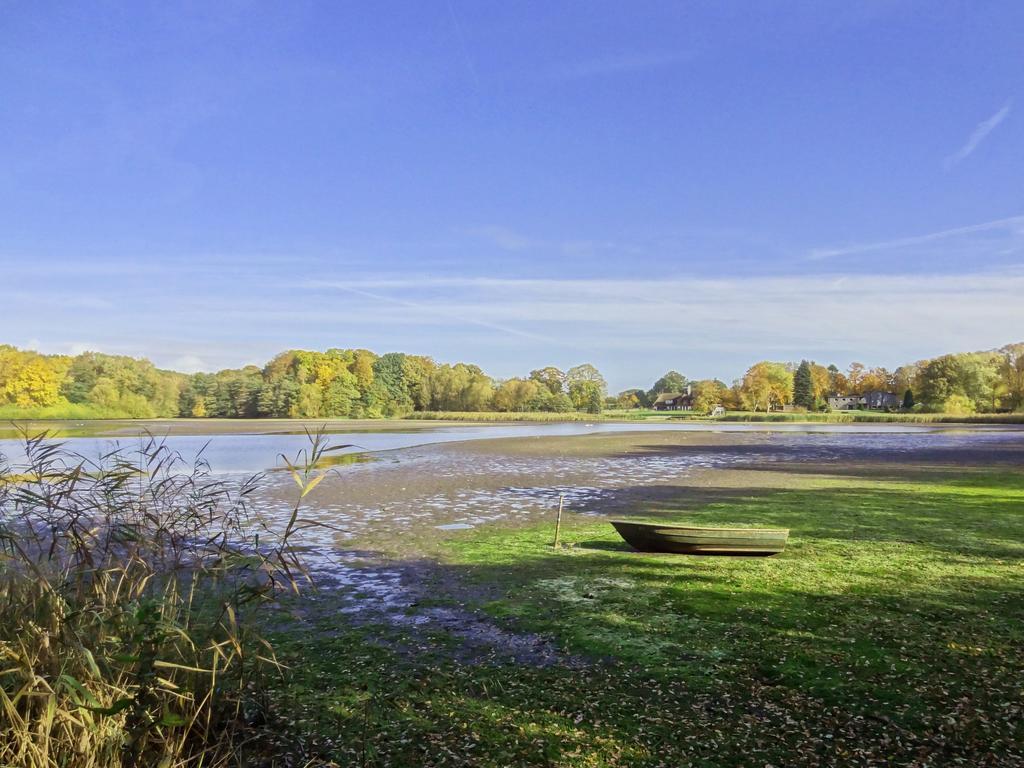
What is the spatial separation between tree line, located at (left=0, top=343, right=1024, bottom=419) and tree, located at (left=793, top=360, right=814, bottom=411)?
22cm

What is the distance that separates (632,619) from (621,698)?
2625mm

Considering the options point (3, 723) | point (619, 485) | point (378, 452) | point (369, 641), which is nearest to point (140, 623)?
point (3, 723)

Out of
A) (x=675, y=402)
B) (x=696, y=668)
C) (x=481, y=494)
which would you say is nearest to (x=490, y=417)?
(x=481, y=494)

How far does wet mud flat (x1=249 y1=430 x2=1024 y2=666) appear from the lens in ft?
32.3

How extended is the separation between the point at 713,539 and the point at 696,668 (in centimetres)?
541

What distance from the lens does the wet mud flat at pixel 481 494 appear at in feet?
32.3

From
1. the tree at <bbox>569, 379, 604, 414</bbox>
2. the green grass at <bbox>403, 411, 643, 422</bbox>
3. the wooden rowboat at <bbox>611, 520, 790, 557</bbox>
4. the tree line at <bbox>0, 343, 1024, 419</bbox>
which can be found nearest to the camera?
the wooden rowboat at <bbox>611, 520, 790, 557</bbox>

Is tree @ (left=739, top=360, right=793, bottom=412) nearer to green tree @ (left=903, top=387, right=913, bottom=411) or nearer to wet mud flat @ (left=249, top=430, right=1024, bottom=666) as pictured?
green tree @ (left=903, top=387, right=913, bottom=411)

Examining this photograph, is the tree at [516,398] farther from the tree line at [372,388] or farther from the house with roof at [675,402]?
the house with roof at [675,402]

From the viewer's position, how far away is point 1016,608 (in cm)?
940

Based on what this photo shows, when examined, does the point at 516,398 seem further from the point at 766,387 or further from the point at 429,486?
the point at 429,486

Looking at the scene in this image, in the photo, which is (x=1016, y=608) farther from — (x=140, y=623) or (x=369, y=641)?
(x=140, y=623)

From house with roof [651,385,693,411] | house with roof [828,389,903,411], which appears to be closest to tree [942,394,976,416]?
house with roof [828,389,903,411]

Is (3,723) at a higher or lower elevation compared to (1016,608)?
higher
